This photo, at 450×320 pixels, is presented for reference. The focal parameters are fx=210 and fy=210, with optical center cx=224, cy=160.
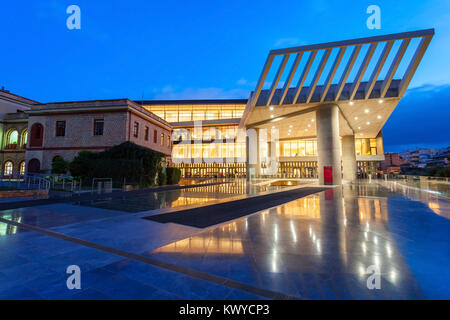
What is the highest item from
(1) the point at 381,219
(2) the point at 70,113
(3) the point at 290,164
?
(2) the point at 70,113

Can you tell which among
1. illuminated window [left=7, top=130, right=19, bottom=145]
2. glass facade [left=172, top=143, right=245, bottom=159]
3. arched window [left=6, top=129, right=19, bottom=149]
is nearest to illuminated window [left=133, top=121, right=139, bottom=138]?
arched window [left=6, top=129, right=19, bottom=149]

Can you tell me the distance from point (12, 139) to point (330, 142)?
45.3 m

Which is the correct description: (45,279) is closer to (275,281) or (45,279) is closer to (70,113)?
(275,281)

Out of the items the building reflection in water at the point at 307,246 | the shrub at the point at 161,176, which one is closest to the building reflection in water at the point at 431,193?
the building reflection in water at the point at 307,246

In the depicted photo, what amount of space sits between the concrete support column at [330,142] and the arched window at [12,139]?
43410mm

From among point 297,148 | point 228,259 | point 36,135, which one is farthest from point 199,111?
point 228,259

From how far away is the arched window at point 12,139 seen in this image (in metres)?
31.5

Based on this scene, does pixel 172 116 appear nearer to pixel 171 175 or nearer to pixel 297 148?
pixel 297 148

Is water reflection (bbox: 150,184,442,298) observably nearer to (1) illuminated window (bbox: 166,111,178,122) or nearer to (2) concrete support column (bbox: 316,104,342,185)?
(2) concrete support column (bbox: 316,104,342,185)

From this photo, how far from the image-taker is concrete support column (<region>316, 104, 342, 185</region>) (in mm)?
25094

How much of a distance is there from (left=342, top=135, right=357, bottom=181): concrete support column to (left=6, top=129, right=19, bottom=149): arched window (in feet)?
187
